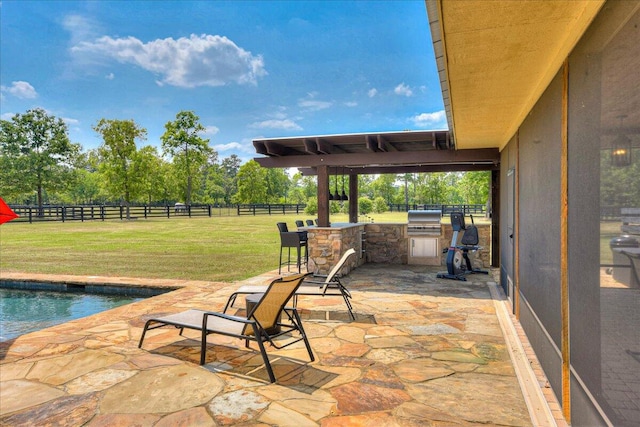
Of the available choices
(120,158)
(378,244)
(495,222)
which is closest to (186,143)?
(120,158)

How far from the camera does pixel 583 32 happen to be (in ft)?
7.50

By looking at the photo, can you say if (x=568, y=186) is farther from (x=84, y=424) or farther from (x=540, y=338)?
(x=84, y=424)

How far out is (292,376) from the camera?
3.37 metres

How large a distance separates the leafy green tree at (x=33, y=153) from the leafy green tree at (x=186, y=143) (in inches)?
288

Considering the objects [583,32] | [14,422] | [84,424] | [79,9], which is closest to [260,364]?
[84,424]

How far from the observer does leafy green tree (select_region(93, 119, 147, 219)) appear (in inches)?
1186

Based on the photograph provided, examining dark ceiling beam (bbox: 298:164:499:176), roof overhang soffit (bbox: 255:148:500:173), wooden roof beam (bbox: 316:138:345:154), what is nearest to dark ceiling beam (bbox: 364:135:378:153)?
roof overhang soffit (bbox: 255:148:500:173)

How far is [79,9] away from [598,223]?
1725 inches

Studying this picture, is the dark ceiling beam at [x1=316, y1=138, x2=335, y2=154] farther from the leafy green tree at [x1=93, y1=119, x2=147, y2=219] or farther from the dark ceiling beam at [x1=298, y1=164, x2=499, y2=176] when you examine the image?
the leafy green tree at [x1=93, y1=119, x2=147, y2=219]

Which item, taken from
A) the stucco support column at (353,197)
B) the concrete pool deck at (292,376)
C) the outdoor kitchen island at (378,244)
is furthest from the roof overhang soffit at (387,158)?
the concrete pool deck at (292,376)

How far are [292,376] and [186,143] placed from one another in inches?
1374

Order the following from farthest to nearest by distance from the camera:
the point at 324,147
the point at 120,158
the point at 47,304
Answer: the point at 120,158 < the point at 324,147 < the point at 47,304

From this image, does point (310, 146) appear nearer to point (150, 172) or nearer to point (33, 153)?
point (150, 172)

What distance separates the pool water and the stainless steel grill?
610 cm
